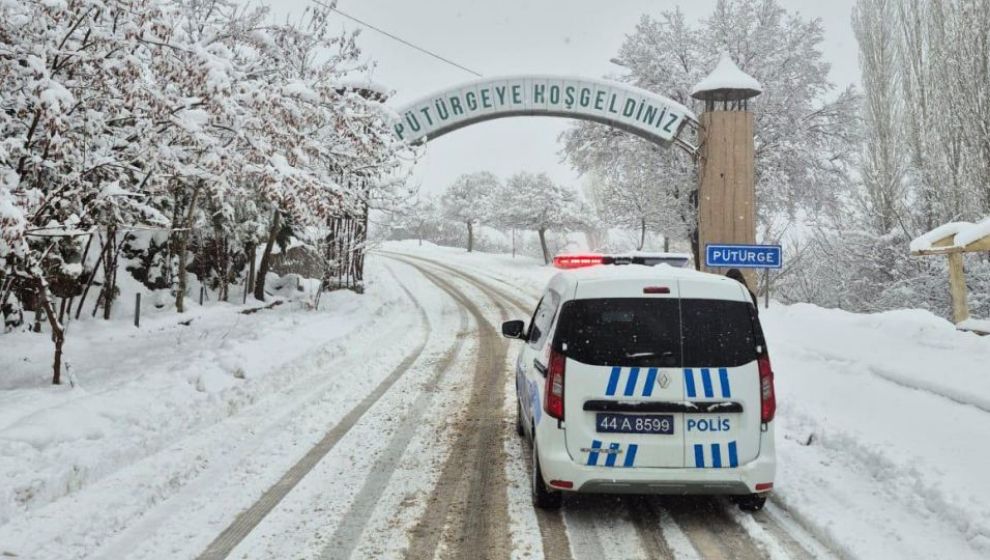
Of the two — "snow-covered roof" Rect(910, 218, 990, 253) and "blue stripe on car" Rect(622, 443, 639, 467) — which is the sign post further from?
"blue stripe on car" Rect(622, 443, 639, 467)

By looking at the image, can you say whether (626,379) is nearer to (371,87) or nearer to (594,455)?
(594,455)

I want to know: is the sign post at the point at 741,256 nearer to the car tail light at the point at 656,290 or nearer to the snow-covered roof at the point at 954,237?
the snow-covered roof at the point at 954,237

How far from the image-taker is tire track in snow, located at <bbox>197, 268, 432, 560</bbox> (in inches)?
163

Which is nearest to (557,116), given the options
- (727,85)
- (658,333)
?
(727,85)

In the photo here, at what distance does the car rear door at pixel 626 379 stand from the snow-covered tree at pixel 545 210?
47.0 meters

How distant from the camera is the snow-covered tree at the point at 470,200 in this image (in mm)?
68562

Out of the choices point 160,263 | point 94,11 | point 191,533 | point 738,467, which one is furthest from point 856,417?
point 160,263

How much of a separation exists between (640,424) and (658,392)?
255 mm

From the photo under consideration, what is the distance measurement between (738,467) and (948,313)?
20.6 m

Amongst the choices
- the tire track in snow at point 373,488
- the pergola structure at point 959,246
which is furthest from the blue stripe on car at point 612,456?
the pergola structure at point 959,246

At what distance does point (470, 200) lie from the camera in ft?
229

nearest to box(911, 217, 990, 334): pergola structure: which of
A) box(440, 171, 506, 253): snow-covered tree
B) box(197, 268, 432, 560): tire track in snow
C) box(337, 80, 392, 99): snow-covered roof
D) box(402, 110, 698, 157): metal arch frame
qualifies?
box(402, 110, 698, 157): metal arch frame

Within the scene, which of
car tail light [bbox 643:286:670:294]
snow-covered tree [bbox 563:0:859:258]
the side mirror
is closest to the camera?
car tail light [bbox 643:286:670:294]

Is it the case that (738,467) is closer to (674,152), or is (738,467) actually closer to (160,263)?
(674,152)
